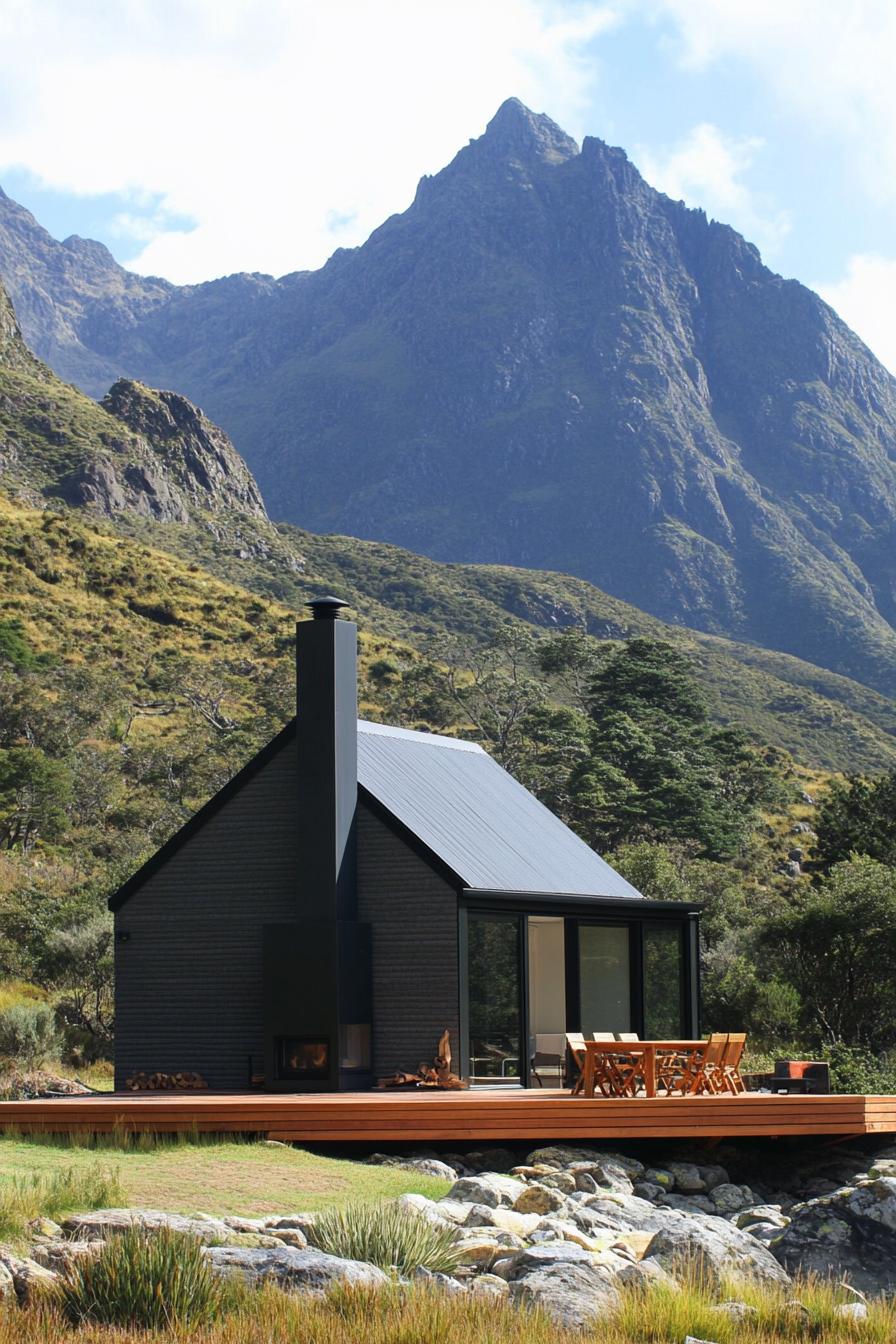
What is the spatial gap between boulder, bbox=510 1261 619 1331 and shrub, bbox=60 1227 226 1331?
1721 millimetres

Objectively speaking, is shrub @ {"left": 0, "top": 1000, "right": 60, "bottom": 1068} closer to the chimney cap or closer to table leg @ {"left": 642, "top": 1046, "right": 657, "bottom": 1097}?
the chimney cap

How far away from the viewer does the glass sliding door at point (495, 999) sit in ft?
54.2

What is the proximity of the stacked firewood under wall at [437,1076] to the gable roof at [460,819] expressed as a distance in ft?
5.22

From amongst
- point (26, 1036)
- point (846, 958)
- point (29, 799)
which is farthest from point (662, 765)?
point (26, 1036)

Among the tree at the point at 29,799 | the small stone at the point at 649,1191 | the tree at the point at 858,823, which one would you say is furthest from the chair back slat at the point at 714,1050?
the tree at the point at 29,799

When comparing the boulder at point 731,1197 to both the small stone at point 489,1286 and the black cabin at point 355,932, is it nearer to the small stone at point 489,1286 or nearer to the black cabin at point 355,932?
the black cabin at point 355,932

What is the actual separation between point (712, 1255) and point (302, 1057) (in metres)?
6.30

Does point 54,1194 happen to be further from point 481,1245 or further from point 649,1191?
point 649,1191

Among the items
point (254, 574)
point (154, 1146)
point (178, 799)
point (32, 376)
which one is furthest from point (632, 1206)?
point (32, 376)

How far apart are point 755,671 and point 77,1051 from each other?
280 ft

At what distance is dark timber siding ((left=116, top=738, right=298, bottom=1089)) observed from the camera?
17391mm

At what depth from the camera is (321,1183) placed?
11758 millimetres

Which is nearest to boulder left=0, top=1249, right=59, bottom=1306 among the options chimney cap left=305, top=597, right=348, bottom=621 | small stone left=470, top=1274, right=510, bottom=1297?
small stone left=470, top=1274, right=510, bottom=1297

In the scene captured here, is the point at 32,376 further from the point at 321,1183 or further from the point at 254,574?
the point at 321,1183
